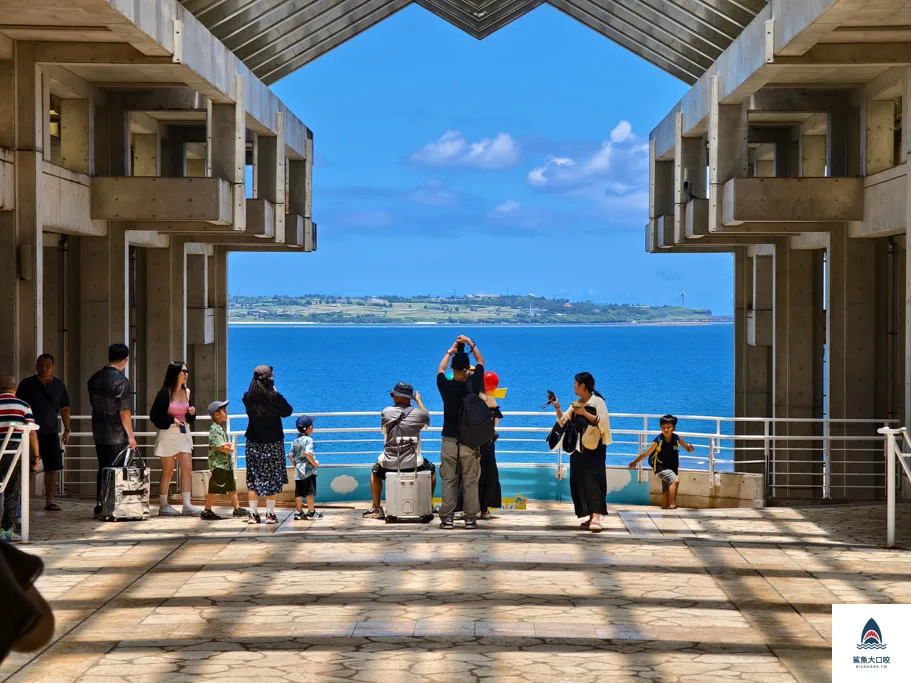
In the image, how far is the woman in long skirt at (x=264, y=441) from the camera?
12.3 m

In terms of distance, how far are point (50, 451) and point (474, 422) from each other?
4377mm

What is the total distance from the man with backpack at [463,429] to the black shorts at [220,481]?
7.53 feet

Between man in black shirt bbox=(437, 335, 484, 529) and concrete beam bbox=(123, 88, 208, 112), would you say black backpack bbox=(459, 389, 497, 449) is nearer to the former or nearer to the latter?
man in black shirt bbox=(437, 335, 484, 529)

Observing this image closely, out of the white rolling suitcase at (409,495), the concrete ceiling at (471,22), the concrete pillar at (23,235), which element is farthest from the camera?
the concrete ceiling at (471,22)

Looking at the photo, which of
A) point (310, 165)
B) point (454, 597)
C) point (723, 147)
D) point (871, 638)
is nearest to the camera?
point (871, 638)

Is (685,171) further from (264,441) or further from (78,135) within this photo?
(264,441)

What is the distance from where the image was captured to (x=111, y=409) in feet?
42.4

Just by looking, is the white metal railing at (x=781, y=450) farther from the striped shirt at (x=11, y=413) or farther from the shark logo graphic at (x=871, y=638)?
the shark logo graphic at (x=871, y=638)

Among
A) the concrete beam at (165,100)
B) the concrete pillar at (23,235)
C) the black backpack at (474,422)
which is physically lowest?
the black backpack at (474,422)

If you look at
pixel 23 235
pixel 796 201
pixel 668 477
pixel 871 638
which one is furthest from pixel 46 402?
pixel 796 201

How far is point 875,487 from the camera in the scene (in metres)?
20.5

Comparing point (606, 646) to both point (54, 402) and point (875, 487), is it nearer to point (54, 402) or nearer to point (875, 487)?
point (54, 402)

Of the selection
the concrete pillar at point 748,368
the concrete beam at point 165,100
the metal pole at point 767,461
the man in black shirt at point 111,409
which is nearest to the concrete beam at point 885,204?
the metal pole at point 767,461

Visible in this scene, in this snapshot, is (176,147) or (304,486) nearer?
(304,486)
